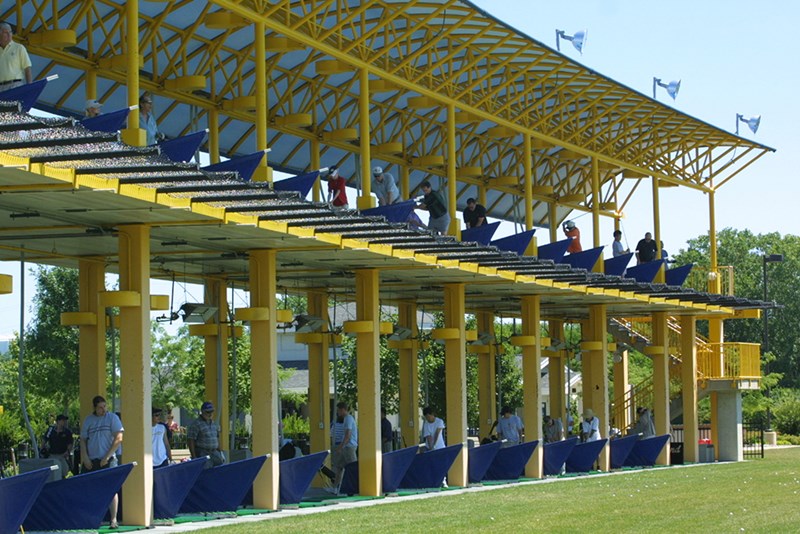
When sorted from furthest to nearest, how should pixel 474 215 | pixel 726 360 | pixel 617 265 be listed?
pixel 726 360 → pixel 617 265 → pixel 474 215

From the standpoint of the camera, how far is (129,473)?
17312 millimetres

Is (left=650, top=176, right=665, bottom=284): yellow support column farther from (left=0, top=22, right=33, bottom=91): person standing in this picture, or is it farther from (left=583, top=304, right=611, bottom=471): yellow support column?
(left=0, top=22, right=33, bottom=91): person standing

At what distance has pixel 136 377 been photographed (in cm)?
1858

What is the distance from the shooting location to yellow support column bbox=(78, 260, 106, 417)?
2291 cm

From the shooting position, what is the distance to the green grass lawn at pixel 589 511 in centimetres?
1814

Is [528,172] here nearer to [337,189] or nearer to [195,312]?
[337,189]

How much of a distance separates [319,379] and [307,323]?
198cm

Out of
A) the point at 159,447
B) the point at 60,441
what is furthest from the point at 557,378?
the point at 60,441

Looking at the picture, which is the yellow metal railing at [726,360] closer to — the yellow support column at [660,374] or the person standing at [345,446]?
the yellow support column at [660,374]

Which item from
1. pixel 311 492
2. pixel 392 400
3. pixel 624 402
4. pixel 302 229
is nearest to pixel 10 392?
pixel 392 400

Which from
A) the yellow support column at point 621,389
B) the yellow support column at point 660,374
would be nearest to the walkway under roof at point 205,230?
the yellow support column at point 660,374

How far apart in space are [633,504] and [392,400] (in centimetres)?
3818

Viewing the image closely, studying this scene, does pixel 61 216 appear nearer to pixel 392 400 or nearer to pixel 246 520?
pixel 246 520

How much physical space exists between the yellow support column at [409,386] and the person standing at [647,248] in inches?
286
